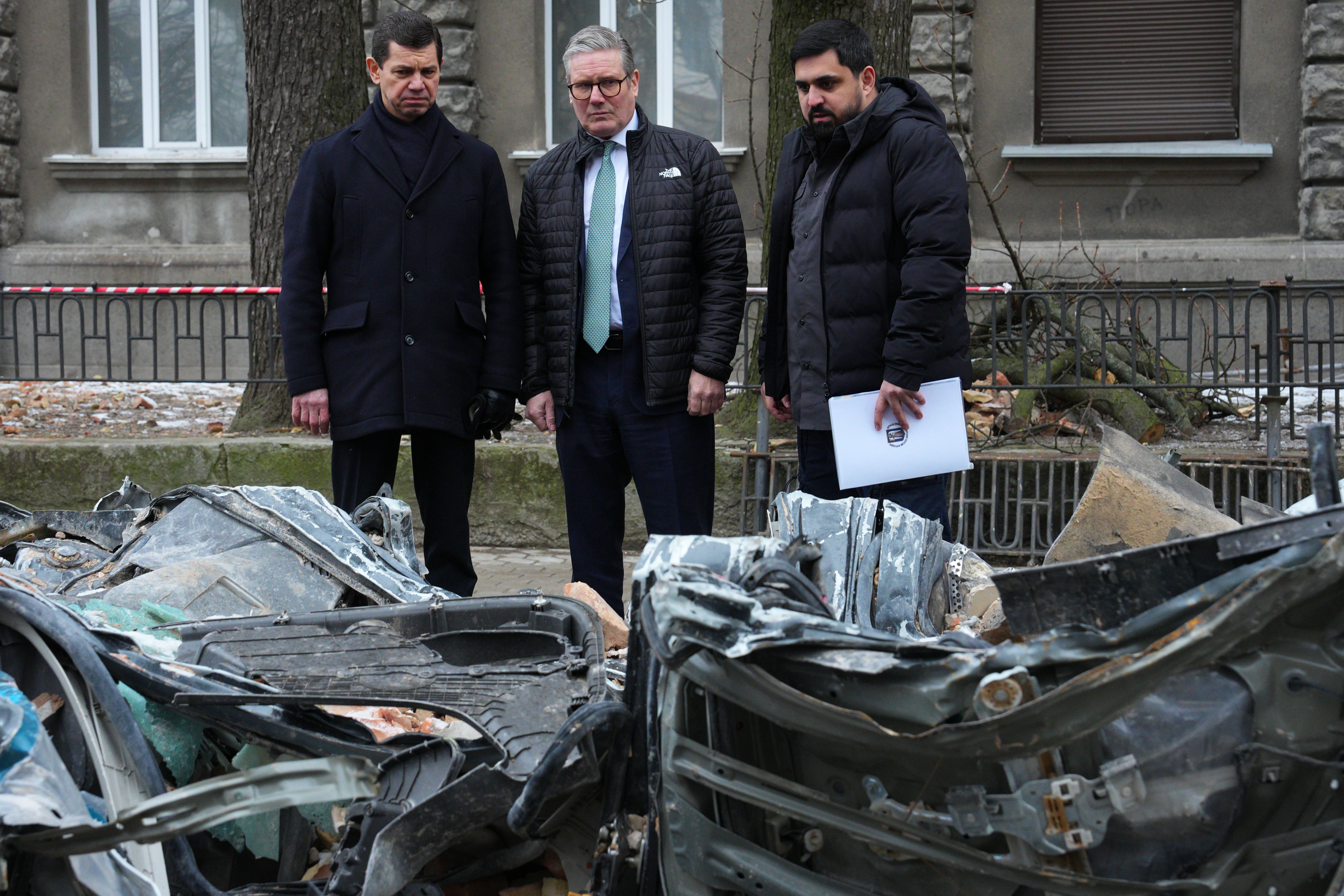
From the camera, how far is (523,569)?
6.08 m

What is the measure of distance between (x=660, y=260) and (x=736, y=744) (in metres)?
2.23

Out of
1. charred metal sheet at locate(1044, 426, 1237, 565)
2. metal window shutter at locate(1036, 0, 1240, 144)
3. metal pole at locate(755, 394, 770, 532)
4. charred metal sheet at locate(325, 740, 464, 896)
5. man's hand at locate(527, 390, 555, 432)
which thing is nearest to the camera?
charred metal sheet at locate(325, 740, 464, 896)

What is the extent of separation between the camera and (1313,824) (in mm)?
1723

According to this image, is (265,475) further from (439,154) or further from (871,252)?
(871,252)

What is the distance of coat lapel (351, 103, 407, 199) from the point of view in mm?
4004

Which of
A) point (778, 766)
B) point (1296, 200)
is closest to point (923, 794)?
point (778, 766)

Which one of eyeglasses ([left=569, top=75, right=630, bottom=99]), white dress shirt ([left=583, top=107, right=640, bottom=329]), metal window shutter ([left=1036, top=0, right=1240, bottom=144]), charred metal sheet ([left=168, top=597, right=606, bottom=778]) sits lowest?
charred metal sheet ([left=168, top=597, right=606, bottom=778])

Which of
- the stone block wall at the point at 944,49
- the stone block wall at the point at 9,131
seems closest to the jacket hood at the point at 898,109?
the stone block wall at the point at 944,49

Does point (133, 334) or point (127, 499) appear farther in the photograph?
point (133, 334)

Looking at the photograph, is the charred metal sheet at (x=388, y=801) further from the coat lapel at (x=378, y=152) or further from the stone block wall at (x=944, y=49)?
the stone block wall at (x=944, y=49)

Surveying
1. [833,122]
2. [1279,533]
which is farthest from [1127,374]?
[1279,533]

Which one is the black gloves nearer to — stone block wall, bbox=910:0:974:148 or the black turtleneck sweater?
the black turtleneck sweater

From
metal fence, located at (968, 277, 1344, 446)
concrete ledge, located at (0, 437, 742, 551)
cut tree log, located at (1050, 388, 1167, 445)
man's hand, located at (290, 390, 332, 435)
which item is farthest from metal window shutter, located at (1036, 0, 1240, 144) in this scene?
man's hand, located at (290, 390, 332, 435)

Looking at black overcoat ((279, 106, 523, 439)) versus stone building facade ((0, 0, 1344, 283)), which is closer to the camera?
black overcoat ((279, 106, 523, 439))
